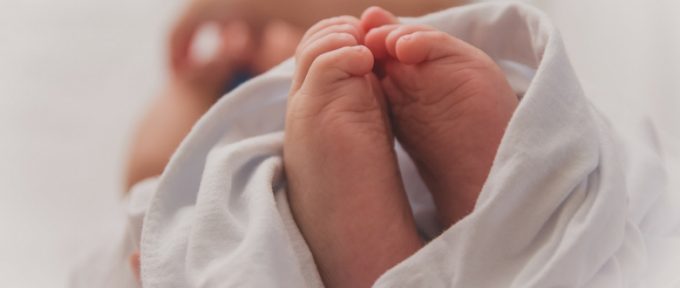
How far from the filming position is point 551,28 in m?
0.68

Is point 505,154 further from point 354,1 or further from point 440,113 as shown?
point 354,1

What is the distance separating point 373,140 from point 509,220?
4.5 inches

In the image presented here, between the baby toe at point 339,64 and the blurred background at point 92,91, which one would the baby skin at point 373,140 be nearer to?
the baby toe at point 339,64

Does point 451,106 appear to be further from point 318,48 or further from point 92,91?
point 92,91

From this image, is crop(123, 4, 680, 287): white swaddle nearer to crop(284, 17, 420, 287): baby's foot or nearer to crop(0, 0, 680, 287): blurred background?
crop(284, 17, 420, 287): baby's foot

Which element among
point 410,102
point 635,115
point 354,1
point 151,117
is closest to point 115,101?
point 151,117

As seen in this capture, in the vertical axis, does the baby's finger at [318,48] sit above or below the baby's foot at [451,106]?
above

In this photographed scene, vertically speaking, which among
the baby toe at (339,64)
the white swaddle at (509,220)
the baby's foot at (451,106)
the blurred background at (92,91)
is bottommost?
the blurred background at (92,91)

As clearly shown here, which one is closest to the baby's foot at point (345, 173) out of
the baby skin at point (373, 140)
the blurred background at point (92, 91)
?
the baby skin at point (373, 140)

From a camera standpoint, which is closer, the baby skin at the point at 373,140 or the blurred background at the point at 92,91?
the baby skin at the point at 373,140

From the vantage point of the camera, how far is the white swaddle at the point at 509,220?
1.94ft

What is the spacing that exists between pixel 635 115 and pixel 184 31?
1.78 ft

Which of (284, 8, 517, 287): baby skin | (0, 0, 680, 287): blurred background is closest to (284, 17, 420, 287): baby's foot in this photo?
(284, 8, 517, 287): baby skin

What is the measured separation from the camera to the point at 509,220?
1.98 feet
